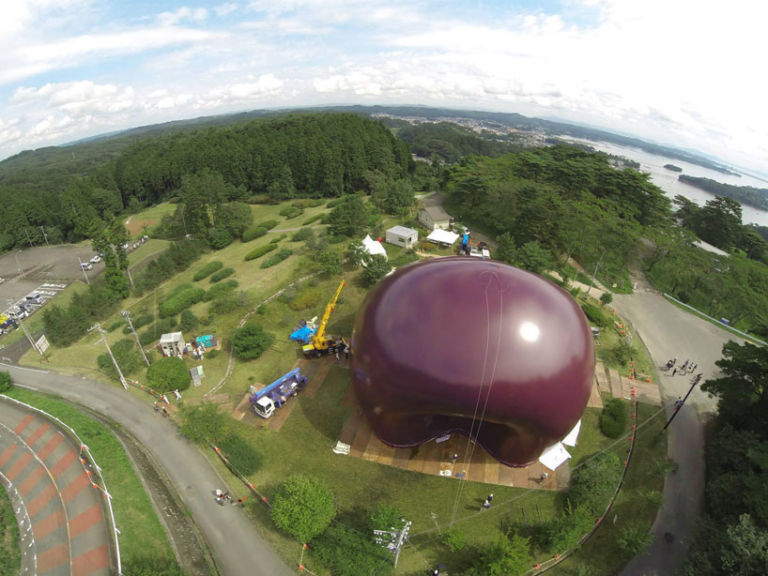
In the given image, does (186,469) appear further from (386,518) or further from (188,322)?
(188,322)

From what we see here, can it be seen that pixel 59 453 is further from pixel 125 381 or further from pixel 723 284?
pixel 723 284

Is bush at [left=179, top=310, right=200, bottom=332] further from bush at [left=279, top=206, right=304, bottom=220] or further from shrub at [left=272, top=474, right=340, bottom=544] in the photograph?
bush at [left=279, top=206, right=304, bottom=220]

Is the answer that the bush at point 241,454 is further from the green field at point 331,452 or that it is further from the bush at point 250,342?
the bush at point 250,342

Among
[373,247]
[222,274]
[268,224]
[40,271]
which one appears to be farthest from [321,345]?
[40,271]

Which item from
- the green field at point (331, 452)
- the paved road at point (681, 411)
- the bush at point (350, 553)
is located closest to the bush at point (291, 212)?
the green field at point (331, 452)

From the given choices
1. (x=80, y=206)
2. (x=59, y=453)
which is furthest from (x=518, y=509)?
(x=80, y=206)

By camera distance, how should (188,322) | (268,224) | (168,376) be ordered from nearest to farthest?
(168,376) → (188,322) → (268,224)
